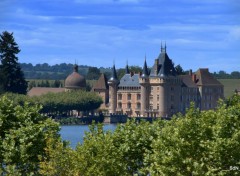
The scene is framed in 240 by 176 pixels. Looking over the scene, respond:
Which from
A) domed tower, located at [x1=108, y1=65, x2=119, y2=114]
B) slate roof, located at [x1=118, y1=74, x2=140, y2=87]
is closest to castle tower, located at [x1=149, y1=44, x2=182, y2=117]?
slate roof, located at [x1=118, y1=74, x2=140, y2=87]

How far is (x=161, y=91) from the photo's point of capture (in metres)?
145

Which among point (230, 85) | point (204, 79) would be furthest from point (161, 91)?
point (230, 85)

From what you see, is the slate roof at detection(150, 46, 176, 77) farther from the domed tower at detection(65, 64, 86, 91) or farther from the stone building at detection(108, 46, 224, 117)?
the domed tower at detection(65, 64, 86, 91)

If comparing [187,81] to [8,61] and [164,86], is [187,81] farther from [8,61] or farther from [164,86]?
[8,61]

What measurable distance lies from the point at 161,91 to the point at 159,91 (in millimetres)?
469

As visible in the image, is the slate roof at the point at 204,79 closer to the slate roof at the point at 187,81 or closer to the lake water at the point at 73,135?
the slate roof at the point at 187,81

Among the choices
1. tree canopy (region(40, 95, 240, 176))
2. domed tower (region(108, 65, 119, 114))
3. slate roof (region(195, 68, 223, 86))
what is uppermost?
slate roof (region(195, 68, 223, 86))

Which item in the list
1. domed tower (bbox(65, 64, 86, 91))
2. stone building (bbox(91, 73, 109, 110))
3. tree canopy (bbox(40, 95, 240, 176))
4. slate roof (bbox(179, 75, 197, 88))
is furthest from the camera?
domed tower (bbox(65, 64, 86, 91))

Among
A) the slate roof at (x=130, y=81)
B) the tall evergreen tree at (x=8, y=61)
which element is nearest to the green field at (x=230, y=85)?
the slate roof at (x=130, y=81)

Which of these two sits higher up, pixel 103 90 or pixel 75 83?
pixel 75 83

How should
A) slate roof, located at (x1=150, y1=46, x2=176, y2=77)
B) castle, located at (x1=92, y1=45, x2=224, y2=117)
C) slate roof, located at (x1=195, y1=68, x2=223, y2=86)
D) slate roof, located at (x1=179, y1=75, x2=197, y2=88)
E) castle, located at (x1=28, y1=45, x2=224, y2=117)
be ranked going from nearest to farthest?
slate roof, located at (x1=150, y1=46, x2=176, y2=77) → castle, located at (x1=92, y1=45, x2=224, y2=117) → castle, located at (x1=28, y1=45, x2=224, y2=117) → slate roof, located at (x1=179, y1=75, x2=197, y2=88) → slate roof, located at (x1=195, y1=68, x2=223, y2=86)

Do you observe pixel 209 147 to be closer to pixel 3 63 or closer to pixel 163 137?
pixel 163 137

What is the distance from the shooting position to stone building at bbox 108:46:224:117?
144 metres

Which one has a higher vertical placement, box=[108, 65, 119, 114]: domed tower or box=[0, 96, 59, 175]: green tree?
box=[108, 65, 119, 114]: domed tower
